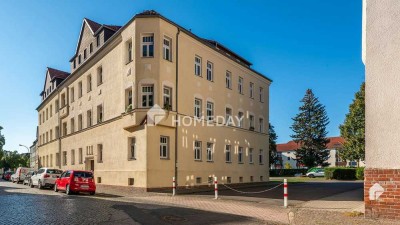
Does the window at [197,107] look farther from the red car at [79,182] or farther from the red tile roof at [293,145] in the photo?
the red tile roof at [293,145]

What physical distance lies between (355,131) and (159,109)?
41.5m

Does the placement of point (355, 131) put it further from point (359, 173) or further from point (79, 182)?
point (79, 182)

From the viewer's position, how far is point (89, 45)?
33.0 m

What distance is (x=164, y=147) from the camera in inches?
928

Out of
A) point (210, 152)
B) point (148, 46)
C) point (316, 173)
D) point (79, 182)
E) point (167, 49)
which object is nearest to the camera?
point (79, 182)

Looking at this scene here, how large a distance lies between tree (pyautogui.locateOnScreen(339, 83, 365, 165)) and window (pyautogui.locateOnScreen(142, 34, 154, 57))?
4062cm

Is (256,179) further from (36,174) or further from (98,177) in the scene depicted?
(36,174)

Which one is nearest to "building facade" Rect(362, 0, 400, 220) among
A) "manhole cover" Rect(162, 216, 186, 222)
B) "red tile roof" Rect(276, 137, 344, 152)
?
"manhole cover" Rect(162, 216, 186, 222)

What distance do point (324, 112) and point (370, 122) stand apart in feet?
216

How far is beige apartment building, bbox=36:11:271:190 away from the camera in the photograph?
2305 cm

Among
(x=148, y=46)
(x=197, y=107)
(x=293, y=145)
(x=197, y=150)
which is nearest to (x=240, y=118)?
(x=197, y=107)

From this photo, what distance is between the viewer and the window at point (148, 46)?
76.8ft

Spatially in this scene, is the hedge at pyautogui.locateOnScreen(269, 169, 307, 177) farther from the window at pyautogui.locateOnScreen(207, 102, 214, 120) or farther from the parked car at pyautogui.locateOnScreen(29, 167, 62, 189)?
the parked car at pyautogui.locateOnScreen(29, 167, 62, 189)

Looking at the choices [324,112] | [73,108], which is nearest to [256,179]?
[73,108]
